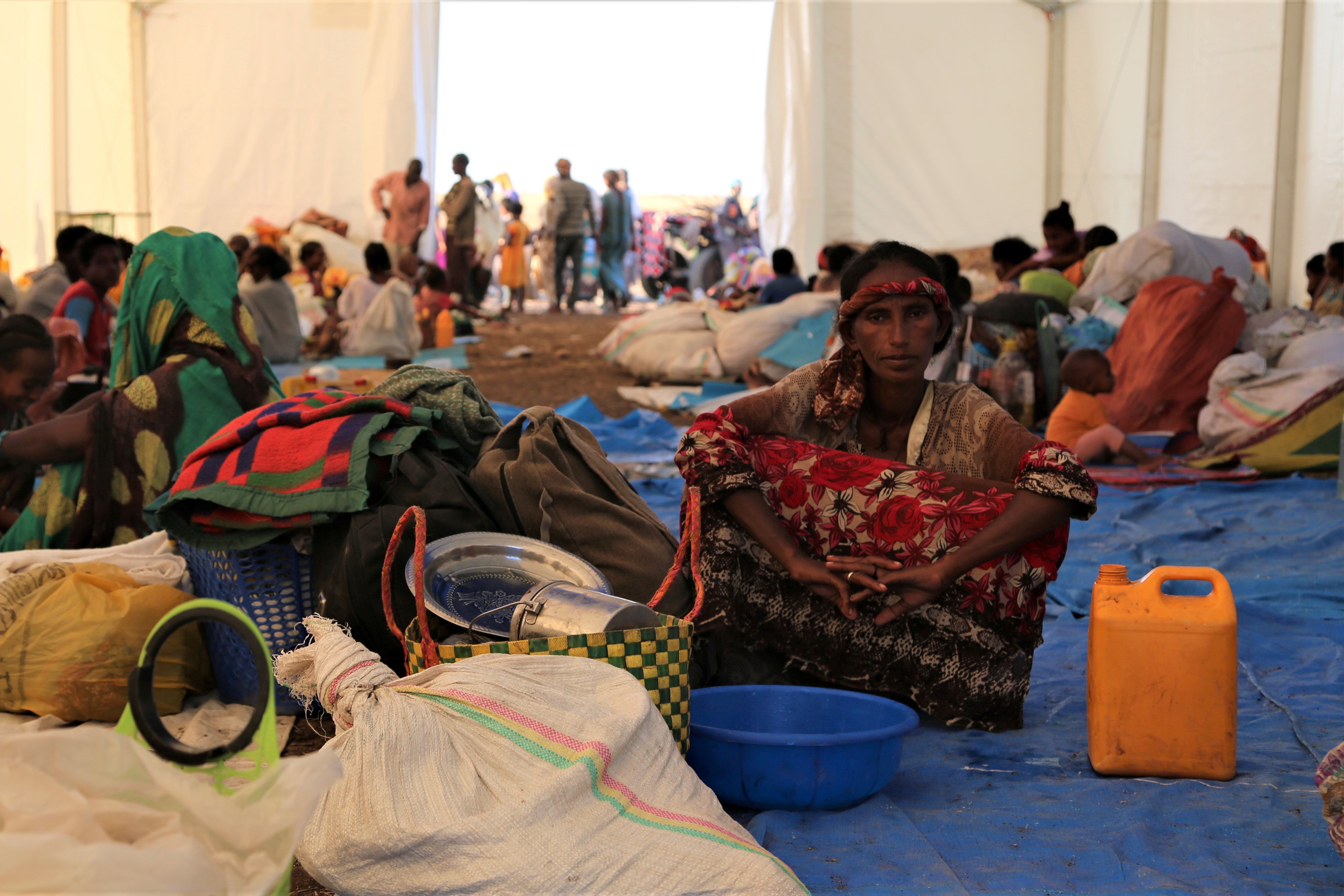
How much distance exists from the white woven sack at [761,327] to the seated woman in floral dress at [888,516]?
4386 mm

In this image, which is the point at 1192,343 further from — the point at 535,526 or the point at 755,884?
the point at 755,884

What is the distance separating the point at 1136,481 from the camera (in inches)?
172

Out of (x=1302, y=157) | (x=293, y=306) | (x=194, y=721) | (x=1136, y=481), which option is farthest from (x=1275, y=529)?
(x=293, y=306)

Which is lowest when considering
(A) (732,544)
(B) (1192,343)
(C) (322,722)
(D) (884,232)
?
(C) (322,722)

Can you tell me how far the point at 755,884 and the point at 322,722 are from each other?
113 centimetres

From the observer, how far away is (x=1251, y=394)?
4699 mm

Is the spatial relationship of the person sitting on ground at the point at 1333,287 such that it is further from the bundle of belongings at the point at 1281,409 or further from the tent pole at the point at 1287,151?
the bundle of belongings at the point at 1281,409

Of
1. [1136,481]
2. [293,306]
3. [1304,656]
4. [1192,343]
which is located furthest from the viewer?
[293,306]

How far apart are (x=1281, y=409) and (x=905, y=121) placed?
20.9ft

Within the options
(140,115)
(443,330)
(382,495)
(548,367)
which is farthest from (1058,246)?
(140,115)

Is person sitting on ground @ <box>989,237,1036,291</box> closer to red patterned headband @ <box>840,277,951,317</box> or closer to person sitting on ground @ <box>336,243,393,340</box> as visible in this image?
person sitting on ground @ <box>336,243,393,340</box>

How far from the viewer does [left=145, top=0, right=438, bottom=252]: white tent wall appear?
10555 millimetres

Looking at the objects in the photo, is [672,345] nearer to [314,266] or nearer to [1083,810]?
[314,266]

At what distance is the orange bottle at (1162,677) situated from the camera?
173 cm
